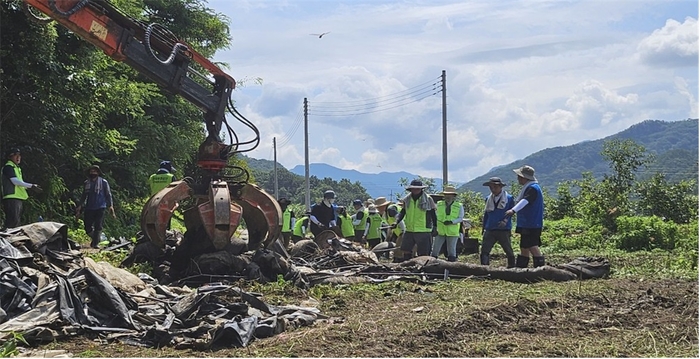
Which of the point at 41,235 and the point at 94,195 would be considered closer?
the point at 41,235

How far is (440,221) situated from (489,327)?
21.4 ft

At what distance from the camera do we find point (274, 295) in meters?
8.93

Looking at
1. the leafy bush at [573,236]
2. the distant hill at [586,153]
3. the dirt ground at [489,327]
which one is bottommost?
the dirt ground at [489,327]

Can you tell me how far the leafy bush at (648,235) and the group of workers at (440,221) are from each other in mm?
4487

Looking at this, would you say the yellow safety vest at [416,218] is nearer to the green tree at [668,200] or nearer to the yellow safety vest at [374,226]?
the yellow safety vest at [374,226]

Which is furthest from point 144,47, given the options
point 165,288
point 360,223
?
point 360,223

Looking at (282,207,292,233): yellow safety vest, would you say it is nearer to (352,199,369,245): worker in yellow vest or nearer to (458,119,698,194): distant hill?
(352,199,369,245): worker in yellow vest

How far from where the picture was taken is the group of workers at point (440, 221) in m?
11.0

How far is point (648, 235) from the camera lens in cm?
1692

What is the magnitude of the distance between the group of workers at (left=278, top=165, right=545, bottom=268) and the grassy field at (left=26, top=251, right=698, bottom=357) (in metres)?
1.36

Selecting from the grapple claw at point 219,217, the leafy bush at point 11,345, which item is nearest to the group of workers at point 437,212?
the grapple claw at point 219,217

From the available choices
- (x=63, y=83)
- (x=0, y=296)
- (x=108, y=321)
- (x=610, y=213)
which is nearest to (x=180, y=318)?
(x=108, y=321)

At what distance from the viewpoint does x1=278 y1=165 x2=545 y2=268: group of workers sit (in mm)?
10969

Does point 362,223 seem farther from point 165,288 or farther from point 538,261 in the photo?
point 165,288
